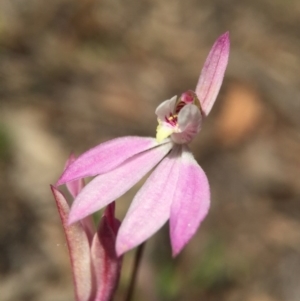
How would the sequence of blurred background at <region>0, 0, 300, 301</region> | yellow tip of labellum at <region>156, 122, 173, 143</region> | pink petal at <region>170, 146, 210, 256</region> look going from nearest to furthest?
pink petal at <region>170, 146, 210, 256</region> → yellow tip of labellum at <region>156, 122, 173, 143</region> → blurred background at <region>0, 0, 300, 301</region>

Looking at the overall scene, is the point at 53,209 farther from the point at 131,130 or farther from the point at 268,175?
the point at 268,175

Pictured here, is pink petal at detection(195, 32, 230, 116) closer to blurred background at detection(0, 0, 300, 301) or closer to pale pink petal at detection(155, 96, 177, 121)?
pale pink petal at detection(155, 96, 177, 121)

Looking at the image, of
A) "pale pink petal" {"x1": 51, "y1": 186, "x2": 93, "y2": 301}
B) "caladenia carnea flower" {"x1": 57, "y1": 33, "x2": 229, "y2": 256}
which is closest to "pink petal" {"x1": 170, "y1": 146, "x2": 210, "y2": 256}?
"caladenia carnea flower" {"x1": 57, "y1": 33, "x2": 229, "y2": 256}

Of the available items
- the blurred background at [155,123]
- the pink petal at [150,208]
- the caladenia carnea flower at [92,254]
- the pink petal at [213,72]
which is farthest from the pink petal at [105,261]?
the blurred background at [155,123]

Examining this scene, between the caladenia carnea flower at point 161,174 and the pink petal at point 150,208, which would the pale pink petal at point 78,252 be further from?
the pink petal at point 150,208

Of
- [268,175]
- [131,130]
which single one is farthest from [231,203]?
[131,130]

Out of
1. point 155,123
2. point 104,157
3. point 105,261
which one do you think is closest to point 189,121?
point 104,157

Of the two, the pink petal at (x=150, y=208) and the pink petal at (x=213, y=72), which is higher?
the pink petal at (x=213, y=72)
